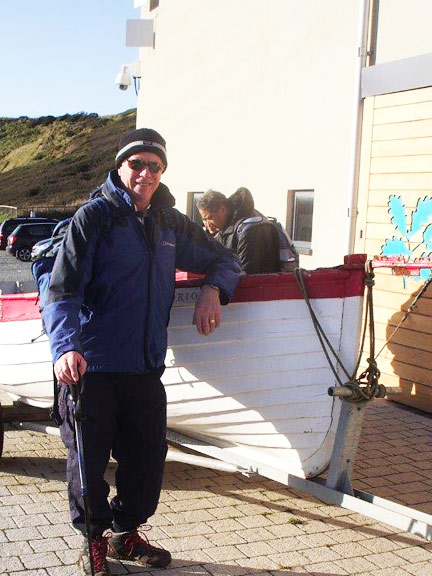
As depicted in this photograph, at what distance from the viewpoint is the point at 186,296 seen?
497 cm

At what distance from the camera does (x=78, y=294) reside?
4.02 meters

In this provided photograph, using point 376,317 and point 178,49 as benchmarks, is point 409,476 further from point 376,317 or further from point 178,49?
point 178,49

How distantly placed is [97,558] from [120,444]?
583mm

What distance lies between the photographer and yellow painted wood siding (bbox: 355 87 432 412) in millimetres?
7762

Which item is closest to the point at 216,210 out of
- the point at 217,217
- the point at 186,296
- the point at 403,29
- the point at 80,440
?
the point at 217,217

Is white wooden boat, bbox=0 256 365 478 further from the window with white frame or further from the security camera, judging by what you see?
the security camera

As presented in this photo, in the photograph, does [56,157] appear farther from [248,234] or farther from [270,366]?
[270,366]

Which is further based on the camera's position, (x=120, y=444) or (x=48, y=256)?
(x=120, y=444)

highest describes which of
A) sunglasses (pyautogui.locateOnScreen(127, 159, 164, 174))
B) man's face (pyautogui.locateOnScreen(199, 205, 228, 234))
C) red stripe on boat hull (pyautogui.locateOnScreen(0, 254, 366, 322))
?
sunglasses (pyautogui.locateOnScreen(127, 159, 164, 174))

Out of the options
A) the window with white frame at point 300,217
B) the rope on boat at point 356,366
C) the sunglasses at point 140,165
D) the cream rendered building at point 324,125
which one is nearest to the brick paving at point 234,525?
the rope on boat at point 356,366

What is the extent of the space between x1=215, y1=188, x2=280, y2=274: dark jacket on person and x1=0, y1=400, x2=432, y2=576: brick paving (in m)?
1.58

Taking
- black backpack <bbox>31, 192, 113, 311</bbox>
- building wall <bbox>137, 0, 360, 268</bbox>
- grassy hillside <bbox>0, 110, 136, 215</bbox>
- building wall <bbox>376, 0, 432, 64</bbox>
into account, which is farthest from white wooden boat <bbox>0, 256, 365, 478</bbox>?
grassy hillside <bbox>0, 110, 136, 215</bbox>

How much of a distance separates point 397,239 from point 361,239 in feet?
2.02

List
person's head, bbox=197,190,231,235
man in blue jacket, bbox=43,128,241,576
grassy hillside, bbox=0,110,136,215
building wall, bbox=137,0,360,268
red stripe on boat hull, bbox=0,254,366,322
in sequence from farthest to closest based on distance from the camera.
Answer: grassy hillside, bbox=0,110,136,215 < building wall, bbox=137,0,360,268 < person's head, bbox=197,190,231,235 < red stripe on boat hull, bbox=0,254,366,322 < man in blue jacket, bbox=43,128,241,576
